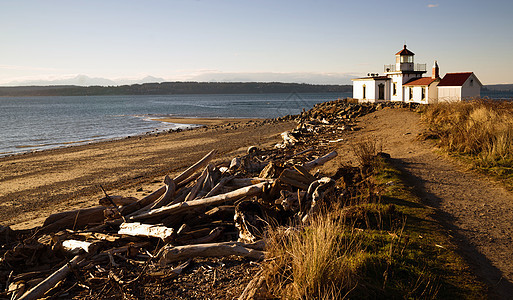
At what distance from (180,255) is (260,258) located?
1.25 m

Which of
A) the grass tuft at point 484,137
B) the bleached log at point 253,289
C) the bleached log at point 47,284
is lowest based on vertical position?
the bleached log at point 47,284

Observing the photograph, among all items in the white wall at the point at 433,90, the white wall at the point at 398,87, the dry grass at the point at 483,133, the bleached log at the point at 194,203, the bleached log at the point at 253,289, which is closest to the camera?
the bleached log at the point at 253,289

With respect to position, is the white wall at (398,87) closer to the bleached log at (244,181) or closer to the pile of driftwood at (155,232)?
the pile of driftwood at (155,232)

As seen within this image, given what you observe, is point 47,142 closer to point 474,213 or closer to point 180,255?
point 180,255

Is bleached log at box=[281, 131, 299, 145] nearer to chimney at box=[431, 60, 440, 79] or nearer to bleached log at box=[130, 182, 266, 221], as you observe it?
bleached log at box=[130, 182, 266, 221]

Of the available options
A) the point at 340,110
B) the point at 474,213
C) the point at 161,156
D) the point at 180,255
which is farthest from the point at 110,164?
the point at 340,110

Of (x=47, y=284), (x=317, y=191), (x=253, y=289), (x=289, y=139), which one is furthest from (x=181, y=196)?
(x=289, y=139)

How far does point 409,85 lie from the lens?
43438mm

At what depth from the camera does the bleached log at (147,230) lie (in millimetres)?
6648

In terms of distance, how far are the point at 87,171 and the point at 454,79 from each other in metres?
35.4

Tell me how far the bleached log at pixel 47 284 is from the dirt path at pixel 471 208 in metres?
5.79

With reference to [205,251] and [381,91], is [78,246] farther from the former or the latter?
[381,91]

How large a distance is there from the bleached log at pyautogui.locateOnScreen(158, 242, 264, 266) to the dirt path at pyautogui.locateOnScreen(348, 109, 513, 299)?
10.5ft

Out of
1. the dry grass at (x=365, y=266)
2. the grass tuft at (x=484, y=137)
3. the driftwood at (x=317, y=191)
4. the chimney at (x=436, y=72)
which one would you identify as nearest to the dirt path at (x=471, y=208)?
the dry grass at (x=365, y=266)
